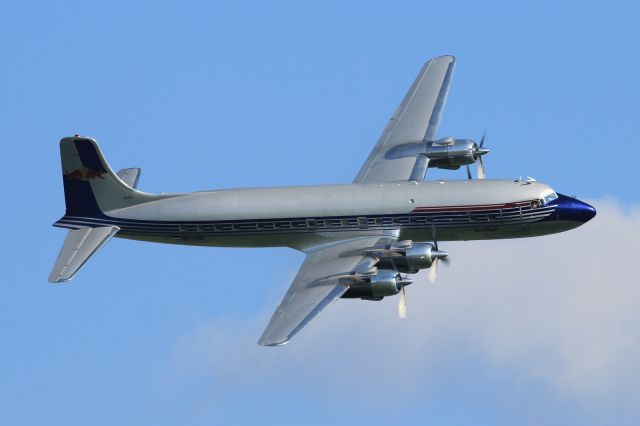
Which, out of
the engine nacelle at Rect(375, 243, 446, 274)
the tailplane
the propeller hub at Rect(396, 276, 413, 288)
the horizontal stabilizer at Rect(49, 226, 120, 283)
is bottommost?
the propeller hub at Rect(396, 276, 413, 288)

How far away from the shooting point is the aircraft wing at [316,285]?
6022 centimetres

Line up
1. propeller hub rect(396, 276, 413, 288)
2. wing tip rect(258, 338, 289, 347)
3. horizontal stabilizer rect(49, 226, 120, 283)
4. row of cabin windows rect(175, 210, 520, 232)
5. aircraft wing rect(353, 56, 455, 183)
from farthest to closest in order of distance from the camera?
aircraft wing rect(353, 56, 455, 183) → row of cabin windows rect(175, 210, 520, 232) → horizontal stabilizer rect(49, 226, 120, 283) → propeller hub rect(396, 276, 413, 288) → wing tip rect(258, 338, 289, 347)

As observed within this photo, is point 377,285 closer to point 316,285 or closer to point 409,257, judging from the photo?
point 409,257

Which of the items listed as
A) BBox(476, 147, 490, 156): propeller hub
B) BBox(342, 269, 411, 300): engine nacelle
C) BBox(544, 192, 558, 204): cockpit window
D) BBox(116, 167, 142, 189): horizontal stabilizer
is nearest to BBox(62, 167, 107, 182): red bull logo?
BBox(116, 167, 142, 189): horizontal stabilizer

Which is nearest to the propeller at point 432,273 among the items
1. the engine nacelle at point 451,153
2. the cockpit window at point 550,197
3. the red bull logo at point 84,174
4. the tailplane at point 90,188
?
the cockpit window at point 550,197

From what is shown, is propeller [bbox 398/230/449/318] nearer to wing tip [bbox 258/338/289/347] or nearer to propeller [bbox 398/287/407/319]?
propeller [bbox 398/287/407/319]

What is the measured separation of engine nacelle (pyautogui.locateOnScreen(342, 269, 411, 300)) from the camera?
6212 cm

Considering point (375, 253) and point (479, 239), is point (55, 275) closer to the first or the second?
point (375, 253)

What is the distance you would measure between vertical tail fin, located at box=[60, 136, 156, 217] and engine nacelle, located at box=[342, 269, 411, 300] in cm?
1330

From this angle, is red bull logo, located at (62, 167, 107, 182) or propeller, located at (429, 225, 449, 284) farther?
red bull logo, located at (62, 167, 107, 182)

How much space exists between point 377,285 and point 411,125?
50.1ft

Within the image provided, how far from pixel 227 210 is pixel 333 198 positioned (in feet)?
16.7

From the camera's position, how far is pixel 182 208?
2761 inches

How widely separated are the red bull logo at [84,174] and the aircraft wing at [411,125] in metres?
12.4
